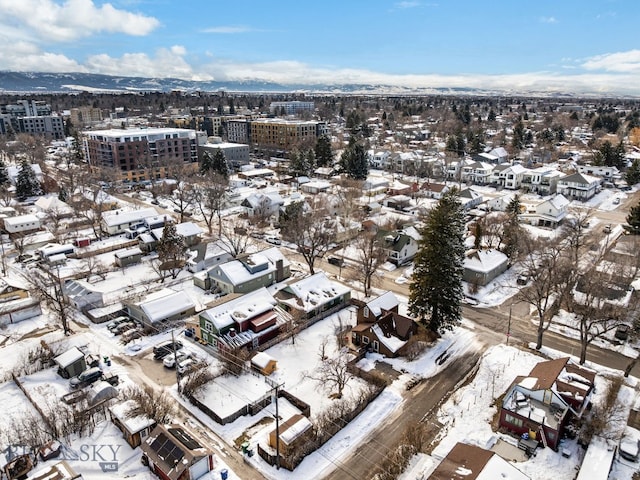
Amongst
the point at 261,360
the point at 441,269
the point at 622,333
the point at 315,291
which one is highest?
the point at 441,269

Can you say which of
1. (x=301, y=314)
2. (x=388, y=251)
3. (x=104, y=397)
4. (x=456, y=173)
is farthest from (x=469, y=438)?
(x=456, y=173)

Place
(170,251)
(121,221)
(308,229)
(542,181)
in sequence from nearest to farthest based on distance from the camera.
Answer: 1. (170,251)
2. (308,229)
3. (121,221)
4. (542,181)

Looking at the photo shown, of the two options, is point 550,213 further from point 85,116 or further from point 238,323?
point 85,116

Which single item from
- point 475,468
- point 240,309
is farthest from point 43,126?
point 475,468

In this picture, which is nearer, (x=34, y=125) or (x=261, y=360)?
(x=261, y=360)

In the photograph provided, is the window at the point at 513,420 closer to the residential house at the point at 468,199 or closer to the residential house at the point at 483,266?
the residential house at the point at 483,266

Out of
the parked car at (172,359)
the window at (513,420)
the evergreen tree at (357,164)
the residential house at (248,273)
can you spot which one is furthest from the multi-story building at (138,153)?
the window at (513,420)

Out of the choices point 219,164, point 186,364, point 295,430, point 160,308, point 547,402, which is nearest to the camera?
point 295,430

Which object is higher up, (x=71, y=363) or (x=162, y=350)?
(x=71, y=363)
